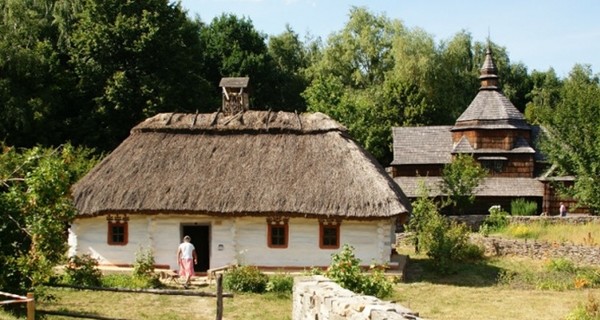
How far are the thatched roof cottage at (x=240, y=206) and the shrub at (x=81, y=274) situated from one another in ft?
7.86

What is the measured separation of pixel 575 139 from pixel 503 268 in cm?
1417

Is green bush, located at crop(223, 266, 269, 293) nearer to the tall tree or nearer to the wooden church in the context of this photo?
the tall tree

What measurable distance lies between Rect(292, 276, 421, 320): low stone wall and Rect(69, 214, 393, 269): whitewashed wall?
987 centimetres

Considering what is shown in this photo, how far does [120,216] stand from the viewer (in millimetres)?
22281

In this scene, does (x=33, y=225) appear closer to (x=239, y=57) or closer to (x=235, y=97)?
(x=235, y=97)

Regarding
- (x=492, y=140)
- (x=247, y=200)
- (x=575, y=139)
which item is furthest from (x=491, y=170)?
Answer: (x=247, y=200)

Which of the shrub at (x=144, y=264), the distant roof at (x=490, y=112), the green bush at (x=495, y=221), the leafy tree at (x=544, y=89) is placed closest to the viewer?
the shrub at (x=144, y=264)

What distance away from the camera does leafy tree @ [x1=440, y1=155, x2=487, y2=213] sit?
33.0 metres

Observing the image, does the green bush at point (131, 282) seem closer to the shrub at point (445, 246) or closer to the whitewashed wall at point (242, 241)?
the whitewashed wall at point (242, 241)

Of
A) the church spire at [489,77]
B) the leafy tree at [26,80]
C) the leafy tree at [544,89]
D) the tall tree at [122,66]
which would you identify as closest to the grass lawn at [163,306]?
the leafy tree at [26,80]

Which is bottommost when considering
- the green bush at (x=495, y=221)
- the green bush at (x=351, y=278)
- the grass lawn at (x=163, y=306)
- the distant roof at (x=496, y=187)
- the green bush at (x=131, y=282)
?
the grass lawn at (x=163, y=306)

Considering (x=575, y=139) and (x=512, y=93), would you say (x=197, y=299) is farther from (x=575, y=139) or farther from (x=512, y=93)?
(x=512, y=93)

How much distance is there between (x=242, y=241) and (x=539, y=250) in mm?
11069

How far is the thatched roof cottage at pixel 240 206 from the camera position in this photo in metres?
21.5
